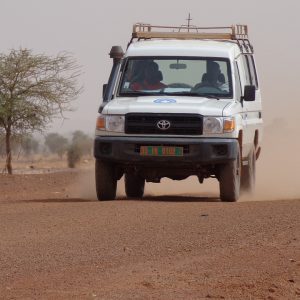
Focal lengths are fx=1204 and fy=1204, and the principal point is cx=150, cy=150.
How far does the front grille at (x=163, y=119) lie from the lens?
1619cm

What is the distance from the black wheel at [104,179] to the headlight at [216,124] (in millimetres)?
1555

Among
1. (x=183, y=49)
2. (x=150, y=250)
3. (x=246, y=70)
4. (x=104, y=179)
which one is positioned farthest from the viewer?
(x=246, y=70)

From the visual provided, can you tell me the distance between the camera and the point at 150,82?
17250 mm

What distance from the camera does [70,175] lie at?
89.4 feet

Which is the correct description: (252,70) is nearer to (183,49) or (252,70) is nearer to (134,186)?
(183,49)

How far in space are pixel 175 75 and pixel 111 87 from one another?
3.10 feet

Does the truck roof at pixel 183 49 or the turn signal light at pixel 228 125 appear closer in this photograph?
the turn signal light at pixel 228 125

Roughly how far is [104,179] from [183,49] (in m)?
2.35

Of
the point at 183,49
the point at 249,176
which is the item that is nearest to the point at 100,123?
the point at 183,49

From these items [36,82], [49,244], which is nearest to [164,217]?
[49,244]

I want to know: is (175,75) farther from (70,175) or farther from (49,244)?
(70,175)

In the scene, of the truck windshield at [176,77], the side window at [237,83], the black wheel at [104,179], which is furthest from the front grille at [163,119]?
the side window at [237,83]

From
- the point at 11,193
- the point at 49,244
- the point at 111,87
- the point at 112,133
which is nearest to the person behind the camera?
the point at 49,244

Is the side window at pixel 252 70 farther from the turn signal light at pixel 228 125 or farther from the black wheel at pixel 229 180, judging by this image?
the turn signal light at pixel 228 125
